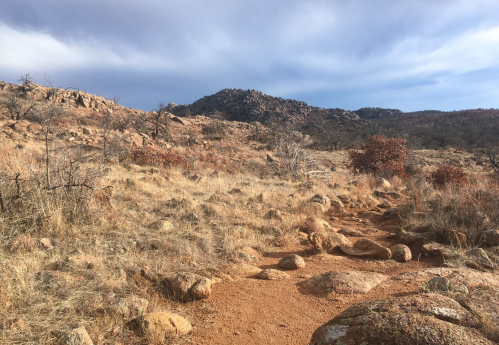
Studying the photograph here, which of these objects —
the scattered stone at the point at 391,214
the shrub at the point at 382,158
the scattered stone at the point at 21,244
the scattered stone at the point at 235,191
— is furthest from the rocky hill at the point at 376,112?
the scattered stone at the point at 21,244

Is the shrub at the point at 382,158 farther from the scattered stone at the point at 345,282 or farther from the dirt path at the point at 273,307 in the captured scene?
the scattered stone at the point at 345,282

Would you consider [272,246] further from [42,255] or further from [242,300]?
[42,255]

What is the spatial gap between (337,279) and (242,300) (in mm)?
1154

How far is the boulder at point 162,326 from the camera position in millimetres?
2412

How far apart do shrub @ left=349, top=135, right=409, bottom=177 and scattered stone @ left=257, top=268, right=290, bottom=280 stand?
10.8 meters

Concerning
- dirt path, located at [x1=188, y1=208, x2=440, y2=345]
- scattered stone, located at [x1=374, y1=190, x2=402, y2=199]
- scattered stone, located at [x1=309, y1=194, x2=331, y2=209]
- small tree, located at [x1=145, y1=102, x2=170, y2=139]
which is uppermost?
small tree, located at [x1=145, y1=102, x2=170, y2=139]

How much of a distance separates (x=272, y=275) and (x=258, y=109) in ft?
219

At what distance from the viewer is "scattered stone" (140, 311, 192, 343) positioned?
242cm

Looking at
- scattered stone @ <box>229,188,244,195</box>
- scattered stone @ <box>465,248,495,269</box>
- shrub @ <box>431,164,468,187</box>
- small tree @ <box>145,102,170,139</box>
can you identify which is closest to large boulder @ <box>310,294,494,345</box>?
scattered stone @ <box>465,248,495,269</box>

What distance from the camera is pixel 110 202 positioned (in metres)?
5.57

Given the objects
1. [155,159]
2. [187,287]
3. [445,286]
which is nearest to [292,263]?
[187,287]

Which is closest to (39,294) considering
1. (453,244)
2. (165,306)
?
(165,306)

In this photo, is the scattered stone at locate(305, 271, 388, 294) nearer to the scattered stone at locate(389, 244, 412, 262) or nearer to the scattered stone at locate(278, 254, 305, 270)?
the scattered stone at locate(278, 254, 305, 270)

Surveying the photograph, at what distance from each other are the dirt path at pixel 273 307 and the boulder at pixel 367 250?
22cm
